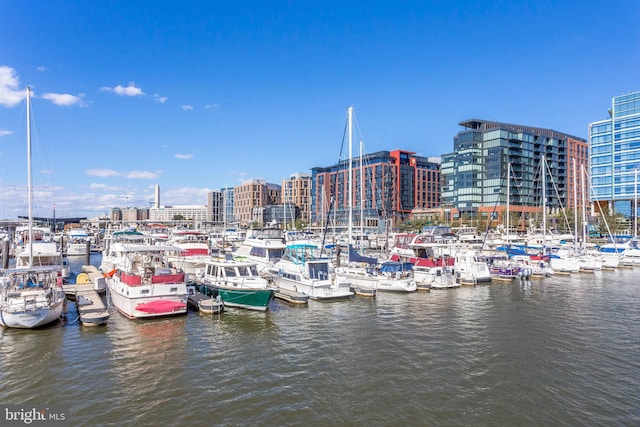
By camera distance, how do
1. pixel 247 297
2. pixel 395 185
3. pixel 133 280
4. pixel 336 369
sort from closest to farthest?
1. pixel 336 369
2. pixel 133 280
3. pixel 247 297
4. pixel 395 185

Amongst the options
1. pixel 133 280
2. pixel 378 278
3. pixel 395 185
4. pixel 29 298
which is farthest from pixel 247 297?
pixel 395 185

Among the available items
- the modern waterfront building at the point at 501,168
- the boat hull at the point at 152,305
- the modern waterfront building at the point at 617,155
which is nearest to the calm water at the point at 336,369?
the boat hull at the point at 152,305

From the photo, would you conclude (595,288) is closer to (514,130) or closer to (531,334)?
(531,334)

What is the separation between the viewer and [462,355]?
22.2 metres

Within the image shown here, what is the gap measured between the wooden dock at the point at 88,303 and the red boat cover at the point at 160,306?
2319 millimetres

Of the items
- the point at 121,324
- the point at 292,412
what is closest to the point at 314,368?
the point at 292,412

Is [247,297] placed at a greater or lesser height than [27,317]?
lesser

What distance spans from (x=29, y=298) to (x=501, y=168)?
14620cm

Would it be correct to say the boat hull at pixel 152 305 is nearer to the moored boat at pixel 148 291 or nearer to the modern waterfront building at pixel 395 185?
the moored boat at pixel 148 291

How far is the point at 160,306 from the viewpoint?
2855 centimetres

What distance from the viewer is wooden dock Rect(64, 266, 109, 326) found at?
26.4 metres

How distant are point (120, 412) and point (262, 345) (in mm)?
9266

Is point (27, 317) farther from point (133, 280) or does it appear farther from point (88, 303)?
point (133, 280)

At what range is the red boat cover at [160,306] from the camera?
28031mm
